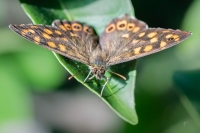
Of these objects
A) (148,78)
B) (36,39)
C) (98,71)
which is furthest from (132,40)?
(36,39)

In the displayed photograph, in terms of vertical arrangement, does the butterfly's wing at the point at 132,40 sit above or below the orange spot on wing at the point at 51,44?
below

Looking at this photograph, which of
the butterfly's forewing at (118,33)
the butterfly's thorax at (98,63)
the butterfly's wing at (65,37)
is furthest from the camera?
the butterfly's forewing at (118,33)

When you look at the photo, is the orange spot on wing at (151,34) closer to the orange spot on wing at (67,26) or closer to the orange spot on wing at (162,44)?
the orange spot on wing at (162,44)

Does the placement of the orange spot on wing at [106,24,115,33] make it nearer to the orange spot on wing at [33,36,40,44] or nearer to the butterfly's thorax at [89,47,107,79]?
the butterfly's thorax at [89,47,107,79]

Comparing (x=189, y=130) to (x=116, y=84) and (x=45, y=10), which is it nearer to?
(x=116, y=84)

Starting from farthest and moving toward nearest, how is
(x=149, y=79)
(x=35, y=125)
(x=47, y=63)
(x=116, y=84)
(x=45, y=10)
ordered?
(x=35, y=125)
(x=47, y=63)
(x=149, y=79)
(x=45, y=10)
(x=116, y=84)

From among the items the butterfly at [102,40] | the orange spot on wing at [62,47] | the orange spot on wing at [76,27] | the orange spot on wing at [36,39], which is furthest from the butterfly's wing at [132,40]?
the orange spot on wing at [36,39]

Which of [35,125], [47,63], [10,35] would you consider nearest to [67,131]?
[35,125]
